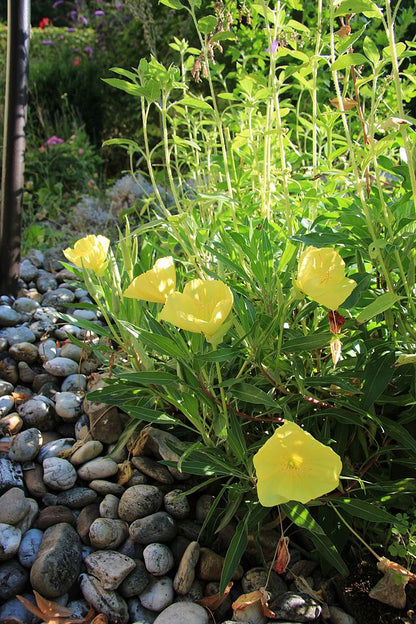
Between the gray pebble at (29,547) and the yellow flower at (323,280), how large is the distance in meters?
0.91

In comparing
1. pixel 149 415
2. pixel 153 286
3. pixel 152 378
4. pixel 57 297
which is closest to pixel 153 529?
pixel 149 415

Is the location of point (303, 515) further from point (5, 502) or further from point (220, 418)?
point (5, 502)

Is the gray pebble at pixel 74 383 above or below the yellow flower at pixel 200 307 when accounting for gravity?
below

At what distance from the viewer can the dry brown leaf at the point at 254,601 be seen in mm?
1244

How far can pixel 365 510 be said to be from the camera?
123 cm

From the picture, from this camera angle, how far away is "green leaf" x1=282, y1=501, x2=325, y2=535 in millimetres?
1148

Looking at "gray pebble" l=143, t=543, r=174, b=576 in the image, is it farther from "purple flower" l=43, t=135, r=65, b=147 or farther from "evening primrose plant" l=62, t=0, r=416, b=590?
"purple flower" l=43, t=135, r=65, b=147

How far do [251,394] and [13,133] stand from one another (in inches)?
70.6

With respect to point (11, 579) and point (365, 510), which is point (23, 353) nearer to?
point (11, 579)

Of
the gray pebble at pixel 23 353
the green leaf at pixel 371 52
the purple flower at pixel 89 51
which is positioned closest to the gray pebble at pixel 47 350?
the gray pebble at pixel 23 353

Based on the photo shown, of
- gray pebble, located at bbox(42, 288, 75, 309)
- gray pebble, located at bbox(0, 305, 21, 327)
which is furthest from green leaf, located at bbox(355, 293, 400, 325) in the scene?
gray pebble, located at bbox(42, 288, 75, 309)

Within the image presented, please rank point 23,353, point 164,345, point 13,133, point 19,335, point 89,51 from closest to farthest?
point 164,345 → point 23,353 → point 19,335 → point 13,133 → point 89,51

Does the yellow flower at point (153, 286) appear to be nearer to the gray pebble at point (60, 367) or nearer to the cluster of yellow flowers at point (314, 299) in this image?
the cluster of yellow flowers at point (314, 299)

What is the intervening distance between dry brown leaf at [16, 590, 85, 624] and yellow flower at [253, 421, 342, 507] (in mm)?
589
